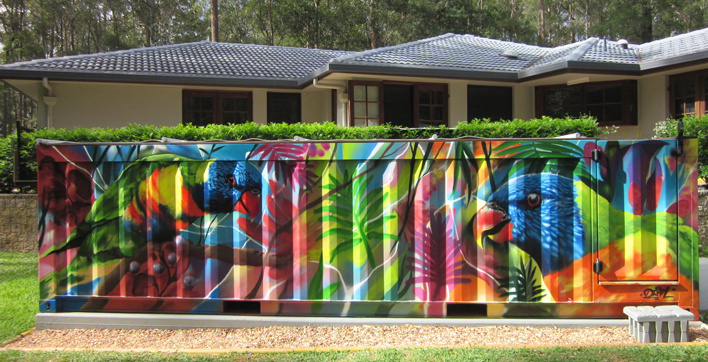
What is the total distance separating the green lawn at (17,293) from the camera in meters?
5.39

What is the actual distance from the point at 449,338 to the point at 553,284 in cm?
110

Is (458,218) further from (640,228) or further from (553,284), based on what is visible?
(640,228)

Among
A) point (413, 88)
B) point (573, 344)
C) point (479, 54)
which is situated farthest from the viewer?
point (479, 54)

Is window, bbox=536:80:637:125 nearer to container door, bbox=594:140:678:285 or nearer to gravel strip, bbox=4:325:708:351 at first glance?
container door, bbox=594:140:678:285

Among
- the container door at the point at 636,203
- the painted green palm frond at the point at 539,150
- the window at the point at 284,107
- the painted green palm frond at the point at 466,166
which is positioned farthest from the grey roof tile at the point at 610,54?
the painted green palm frond at the point at 466,166

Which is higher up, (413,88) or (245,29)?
(245,29)

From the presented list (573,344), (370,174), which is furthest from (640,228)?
(370,174)

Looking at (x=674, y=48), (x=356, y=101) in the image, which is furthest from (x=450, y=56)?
(x=674, y=48)

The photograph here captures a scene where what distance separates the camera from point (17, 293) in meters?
6.75

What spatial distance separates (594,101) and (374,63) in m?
6.56

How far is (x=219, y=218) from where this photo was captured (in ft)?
16.6

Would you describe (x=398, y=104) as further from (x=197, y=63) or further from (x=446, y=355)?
(x=446, y=355)

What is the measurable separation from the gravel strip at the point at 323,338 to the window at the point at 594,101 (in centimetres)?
1142

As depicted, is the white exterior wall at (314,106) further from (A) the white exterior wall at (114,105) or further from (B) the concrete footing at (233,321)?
(B) the concrete footing at (233,321)
